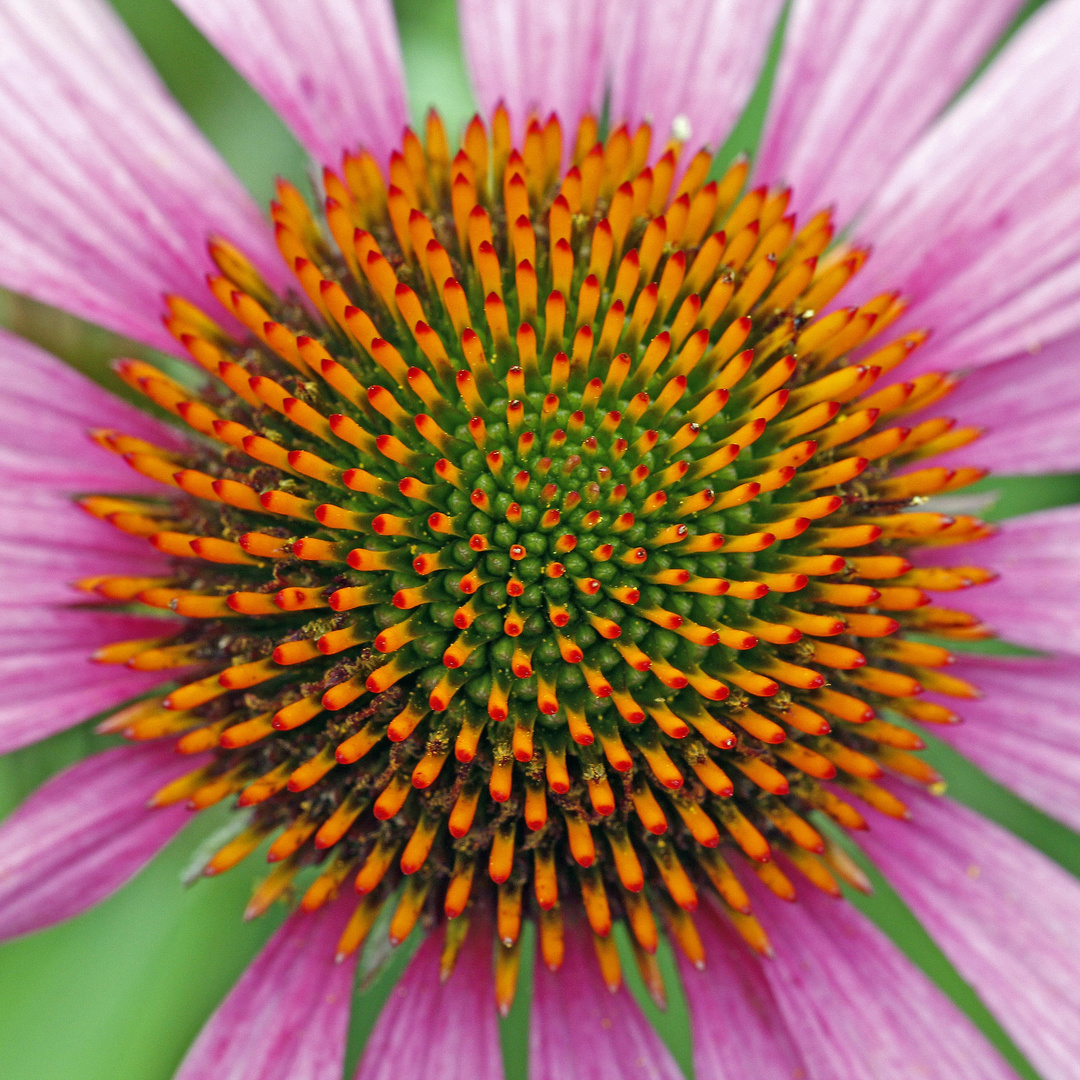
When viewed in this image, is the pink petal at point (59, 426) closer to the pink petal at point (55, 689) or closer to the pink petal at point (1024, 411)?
the pink petal at point (55, 689)

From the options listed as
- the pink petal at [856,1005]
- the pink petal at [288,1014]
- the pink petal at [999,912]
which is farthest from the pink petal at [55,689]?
the pink petal at [999,912]

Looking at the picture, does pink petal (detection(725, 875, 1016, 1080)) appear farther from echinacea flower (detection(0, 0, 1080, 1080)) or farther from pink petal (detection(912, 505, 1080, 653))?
pink petal (detection(912, 505, 1080, 653))

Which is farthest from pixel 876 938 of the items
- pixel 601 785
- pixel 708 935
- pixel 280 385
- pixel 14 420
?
pixel 14 420

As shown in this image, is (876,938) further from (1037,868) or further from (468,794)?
(468,794)

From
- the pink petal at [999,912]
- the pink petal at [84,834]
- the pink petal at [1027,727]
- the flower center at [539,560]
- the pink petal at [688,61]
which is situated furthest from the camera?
the pink petal at [688,61]

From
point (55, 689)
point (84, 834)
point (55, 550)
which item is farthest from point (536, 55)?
point (84, 834)

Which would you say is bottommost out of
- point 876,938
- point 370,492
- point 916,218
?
point 876,938
